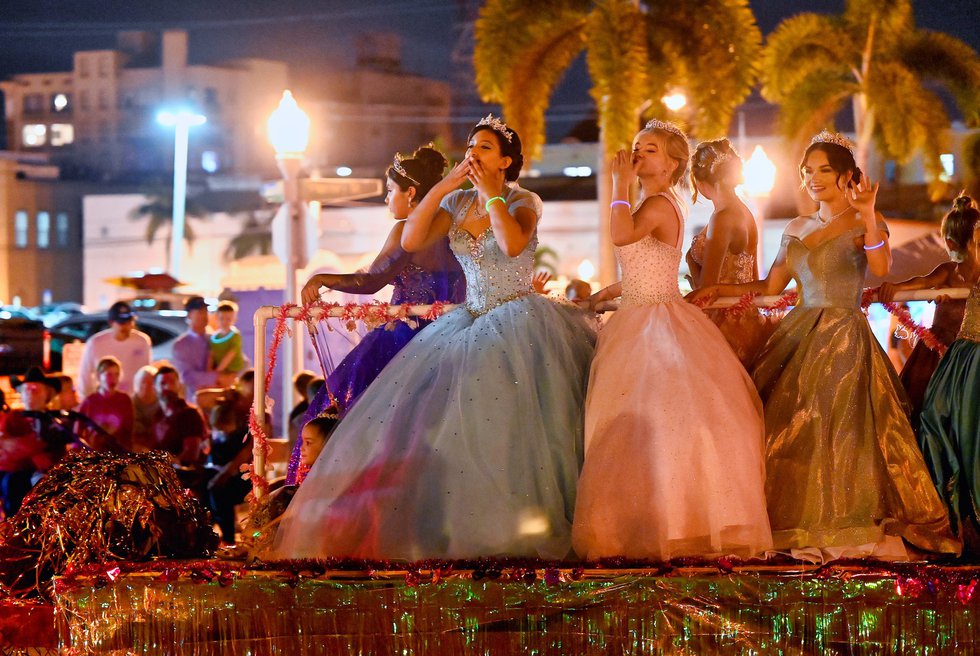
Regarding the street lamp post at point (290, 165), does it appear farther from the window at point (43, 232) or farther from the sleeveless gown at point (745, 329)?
the window at point (43, 232)

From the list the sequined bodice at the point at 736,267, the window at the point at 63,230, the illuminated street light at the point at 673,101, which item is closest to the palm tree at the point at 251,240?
the window at the point at 63,230

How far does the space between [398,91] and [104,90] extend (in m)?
15.1

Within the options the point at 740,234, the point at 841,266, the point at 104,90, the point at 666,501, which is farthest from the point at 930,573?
the point at 104,90

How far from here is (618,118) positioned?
17.0m

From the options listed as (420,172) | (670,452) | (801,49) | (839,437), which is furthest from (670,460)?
(801,49)

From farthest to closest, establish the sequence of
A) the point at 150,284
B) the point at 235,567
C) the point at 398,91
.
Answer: the point at 398,91 → the point at 150,284 → the point at 235,567

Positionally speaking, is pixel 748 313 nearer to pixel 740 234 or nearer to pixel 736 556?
pixel 740 234

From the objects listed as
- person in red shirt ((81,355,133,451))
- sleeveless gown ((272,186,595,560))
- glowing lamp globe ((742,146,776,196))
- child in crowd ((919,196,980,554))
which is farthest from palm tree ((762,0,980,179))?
sleeveless gown ((272,186,595,560))

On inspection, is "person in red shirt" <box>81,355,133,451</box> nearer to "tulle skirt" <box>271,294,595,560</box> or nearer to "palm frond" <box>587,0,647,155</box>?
"tulle skirt" <box>271,294,595,560</box>

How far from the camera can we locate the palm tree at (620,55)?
17531 millimetres

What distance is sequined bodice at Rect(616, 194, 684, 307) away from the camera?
487 cm

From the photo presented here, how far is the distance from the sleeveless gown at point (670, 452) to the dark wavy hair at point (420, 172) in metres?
1.55

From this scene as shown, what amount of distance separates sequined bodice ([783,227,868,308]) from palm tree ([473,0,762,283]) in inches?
489

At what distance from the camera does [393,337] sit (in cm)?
562
